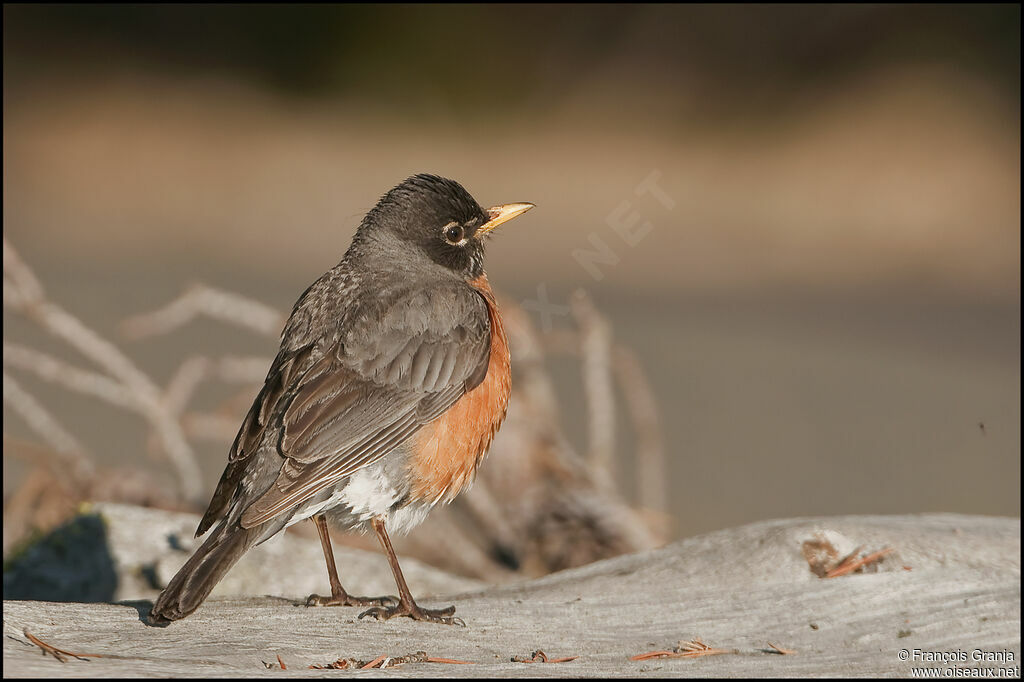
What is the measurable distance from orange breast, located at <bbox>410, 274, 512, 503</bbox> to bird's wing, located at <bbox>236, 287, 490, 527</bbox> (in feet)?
0.15

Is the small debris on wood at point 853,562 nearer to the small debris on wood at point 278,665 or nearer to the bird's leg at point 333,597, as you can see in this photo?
the bird's leg at point 333,597

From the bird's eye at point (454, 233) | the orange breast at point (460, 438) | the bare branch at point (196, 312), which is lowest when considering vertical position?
the orange breast at point (460, 438)

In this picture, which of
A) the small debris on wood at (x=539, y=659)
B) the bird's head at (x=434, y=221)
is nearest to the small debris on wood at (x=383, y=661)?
the small debris on wood at (x=539, y=659)

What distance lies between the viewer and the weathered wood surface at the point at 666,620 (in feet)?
11.0

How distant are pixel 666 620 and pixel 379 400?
4.50ft

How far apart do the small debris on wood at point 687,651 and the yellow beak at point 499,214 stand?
7.91 feet

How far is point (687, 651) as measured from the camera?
3.71 m

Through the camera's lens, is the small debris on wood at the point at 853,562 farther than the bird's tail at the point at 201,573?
Yes

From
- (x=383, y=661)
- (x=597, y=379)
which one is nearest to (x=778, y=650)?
(x=383, y=661)

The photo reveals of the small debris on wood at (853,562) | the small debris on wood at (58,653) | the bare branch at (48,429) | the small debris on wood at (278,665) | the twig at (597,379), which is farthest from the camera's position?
the twig at (597,379)

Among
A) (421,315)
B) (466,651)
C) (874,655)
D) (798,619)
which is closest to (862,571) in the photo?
(798,619)

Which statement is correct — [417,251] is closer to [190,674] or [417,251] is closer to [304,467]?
[304,467]

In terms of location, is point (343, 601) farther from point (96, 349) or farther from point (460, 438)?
point (96, 349)

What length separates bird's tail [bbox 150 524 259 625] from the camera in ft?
12.1
